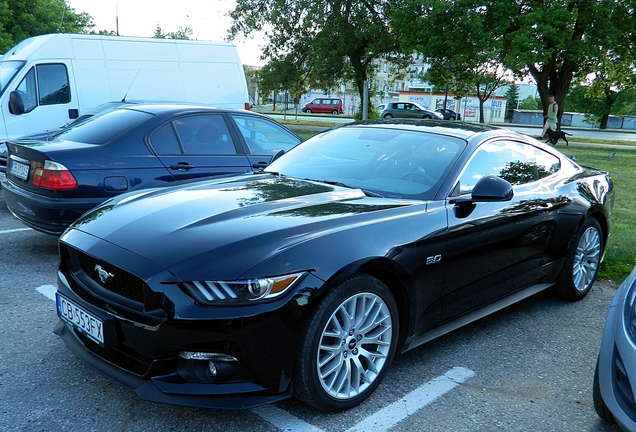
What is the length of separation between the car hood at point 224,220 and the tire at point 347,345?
34 centimetres

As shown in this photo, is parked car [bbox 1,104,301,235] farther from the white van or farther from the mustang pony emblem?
the white van

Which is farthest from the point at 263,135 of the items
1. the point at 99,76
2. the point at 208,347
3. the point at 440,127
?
the point at 99,76

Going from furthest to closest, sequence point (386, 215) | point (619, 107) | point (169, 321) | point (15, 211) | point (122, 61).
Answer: point (619, 107) < point (122, 61) < point (15, 211) < point (386, 215) < point (169, 321)

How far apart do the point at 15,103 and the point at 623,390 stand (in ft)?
31.0

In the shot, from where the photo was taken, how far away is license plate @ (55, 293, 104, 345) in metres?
2.66

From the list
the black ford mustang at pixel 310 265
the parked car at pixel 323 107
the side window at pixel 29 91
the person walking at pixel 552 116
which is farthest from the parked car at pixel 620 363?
the parked car at pixel 323 107

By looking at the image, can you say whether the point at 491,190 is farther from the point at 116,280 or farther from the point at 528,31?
the point at 528,31

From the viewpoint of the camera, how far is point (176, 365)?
2.48 m

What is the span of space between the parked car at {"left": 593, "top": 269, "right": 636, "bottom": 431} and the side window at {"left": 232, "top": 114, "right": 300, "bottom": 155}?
416cm

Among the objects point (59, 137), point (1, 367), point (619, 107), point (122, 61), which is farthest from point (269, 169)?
point (619, 107)

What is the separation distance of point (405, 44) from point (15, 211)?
21.8 meters

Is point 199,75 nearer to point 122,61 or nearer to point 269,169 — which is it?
point 122,61

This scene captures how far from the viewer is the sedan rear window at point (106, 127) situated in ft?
17.8

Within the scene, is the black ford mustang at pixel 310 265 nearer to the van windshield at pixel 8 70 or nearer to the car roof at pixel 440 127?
the car roof at pixel 440 127
